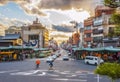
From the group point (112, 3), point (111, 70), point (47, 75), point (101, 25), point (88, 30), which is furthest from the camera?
point (88, 30)

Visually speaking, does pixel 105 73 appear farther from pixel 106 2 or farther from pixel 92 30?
pixel 92 30

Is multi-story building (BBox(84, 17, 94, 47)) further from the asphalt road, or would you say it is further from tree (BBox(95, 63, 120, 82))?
tree (BBox(95, 63, 120, 82))

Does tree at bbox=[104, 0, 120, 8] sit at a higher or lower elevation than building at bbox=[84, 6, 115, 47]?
lower

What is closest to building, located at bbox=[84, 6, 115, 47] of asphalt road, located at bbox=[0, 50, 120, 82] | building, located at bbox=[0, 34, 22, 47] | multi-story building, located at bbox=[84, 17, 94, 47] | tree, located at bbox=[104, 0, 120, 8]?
multi-story building, located at bbox=[84, 17, 94, 47]

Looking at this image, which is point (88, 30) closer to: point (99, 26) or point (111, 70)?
point (99, 26)

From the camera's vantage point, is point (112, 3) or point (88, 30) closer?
point (112, 3)

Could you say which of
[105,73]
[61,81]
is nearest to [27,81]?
[61,81]

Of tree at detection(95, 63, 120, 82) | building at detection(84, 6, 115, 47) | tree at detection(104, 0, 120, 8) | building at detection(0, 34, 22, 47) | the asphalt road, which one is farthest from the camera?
building at detection(0, 34, 22, 47)

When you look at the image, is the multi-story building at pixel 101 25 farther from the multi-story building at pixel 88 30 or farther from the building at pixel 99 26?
the multi-story building at pixel 88 30

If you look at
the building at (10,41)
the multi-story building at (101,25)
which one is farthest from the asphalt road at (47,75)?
the building at (10,41)

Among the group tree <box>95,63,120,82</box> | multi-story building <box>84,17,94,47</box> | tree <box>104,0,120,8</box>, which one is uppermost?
multi-story building <box>84,17,94,47</box>

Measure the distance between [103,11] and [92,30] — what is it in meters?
10.3

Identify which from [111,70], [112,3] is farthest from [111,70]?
[112,3]

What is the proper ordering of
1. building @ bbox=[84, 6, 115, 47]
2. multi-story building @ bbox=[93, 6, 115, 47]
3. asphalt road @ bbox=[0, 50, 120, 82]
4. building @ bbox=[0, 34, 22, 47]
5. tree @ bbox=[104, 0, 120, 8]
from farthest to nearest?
building @ bbox=[0, 34, 22, 47] < building @ bbox=[84, 6, 115, 47] < multi-story building @ bbox=[93, 6, 115, 47] < asphalt road @ bbox=[0, 50, 120, 82] < tree @ bbox=[104, 0, 120, 8]
